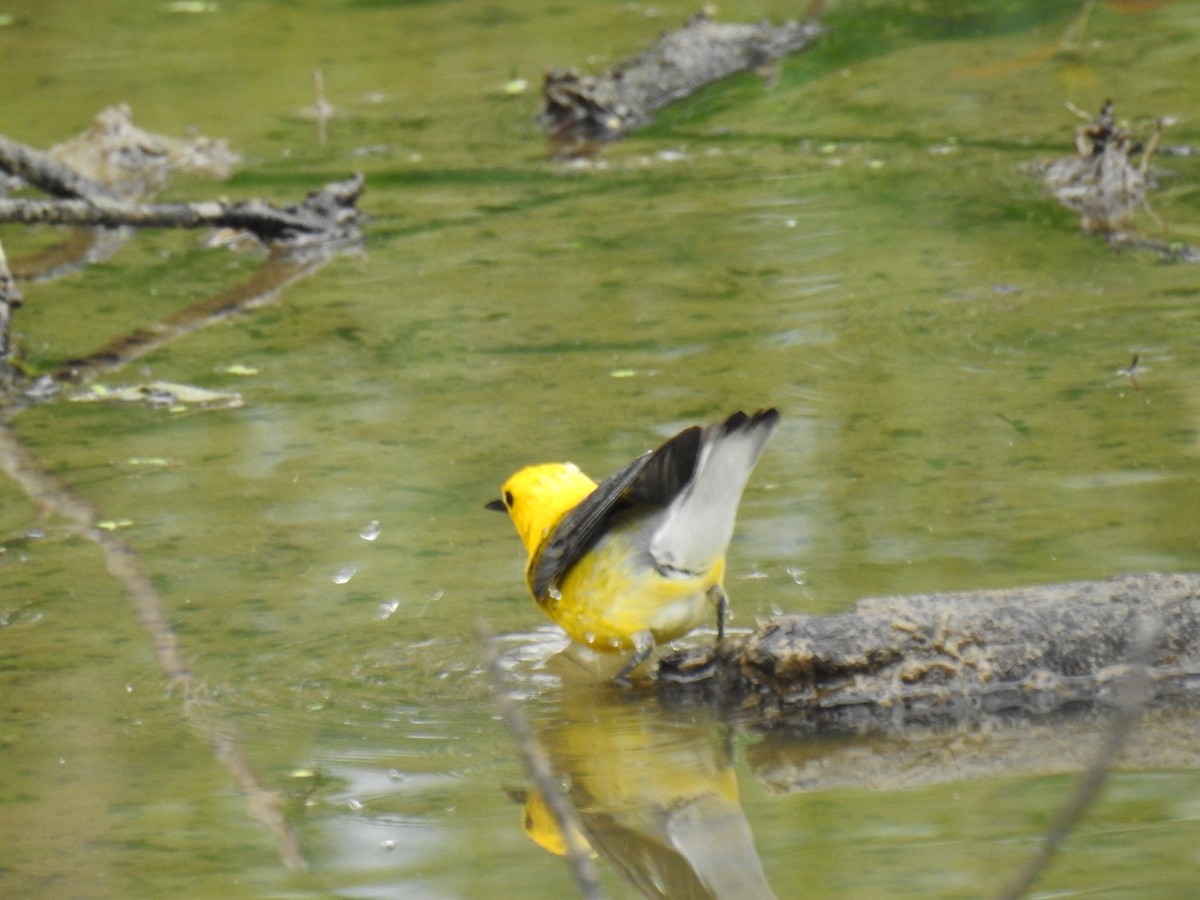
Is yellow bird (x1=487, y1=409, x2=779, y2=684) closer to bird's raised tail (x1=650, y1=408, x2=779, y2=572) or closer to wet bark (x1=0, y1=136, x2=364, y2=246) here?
bird's raised tail (x1=650, y1=408, x2=779, y2=572)

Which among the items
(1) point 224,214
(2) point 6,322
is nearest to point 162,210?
(1) point 224,214

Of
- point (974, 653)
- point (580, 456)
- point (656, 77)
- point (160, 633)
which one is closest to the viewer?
point (974, 653)

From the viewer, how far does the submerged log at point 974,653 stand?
3623 millimetres

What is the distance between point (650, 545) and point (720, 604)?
0.67ft

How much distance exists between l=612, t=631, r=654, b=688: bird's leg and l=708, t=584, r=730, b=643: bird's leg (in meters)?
0.16

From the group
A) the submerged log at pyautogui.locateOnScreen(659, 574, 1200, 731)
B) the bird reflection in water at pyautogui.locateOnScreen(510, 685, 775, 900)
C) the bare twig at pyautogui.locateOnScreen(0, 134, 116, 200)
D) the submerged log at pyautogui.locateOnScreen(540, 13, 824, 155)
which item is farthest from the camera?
the submerged log at pyautogui.locateOnScreen(540, 13, 824, 155)

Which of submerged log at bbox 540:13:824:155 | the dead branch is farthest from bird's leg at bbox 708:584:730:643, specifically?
submerged log at bbox 540:13:824:155

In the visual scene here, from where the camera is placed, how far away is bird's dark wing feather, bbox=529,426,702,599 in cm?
395

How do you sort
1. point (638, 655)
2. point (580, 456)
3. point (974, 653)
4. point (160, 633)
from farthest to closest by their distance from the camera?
point (580, 456), point (160, 633), point (638, 655), point (974, 653)

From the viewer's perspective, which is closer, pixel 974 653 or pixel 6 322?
pixel 974 653

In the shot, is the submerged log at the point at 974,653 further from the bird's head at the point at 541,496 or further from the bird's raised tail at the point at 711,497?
the bird's head at the point at 541,496

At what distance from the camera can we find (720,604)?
4.14 meters

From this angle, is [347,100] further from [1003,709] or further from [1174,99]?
[1003,709]

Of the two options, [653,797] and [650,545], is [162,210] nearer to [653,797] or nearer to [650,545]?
[650,545]
